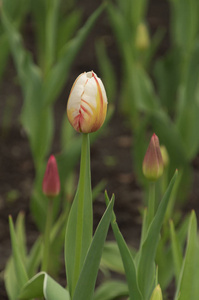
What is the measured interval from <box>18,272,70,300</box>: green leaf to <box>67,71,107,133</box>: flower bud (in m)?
0.30

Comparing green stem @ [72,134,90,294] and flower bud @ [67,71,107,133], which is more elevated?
flower bud @ [67,71,107,133]

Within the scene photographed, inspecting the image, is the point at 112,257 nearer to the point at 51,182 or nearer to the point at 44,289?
the point at 51,182

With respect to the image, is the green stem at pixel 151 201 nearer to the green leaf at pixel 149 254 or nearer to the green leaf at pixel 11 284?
the green leaf at pixel 149 254

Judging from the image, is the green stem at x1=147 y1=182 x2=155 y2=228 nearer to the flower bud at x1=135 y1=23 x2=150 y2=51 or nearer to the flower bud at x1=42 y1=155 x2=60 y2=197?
the flower bud at x1=42 y1=155 x2=60 y2=197

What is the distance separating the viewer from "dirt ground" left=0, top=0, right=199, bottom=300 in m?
2.20

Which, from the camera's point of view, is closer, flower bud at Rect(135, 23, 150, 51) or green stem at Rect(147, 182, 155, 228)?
green stem at Rect(147, 182, 155, 228)

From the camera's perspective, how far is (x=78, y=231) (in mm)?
1095

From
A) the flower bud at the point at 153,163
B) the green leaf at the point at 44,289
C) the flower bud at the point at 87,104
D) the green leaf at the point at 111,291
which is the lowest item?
the green leaf at the point at 111,291

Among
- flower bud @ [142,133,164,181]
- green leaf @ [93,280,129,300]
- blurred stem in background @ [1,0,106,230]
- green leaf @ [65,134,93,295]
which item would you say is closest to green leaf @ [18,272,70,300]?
green leaf @ [65,134,93,295]

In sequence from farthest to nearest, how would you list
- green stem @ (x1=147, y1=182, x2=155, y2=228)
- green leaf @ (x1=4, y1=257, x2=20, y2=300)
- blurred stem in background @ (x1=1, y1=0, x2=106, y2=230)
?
1. blurred stem in background @ (x1=1, y1=0, x2=106, y2=230)
2. green leaf @ (x1=4, y1=257, x2=20, y2=300)
3. green stem @ (x1=147, y1=182, x2=155, y2=228)

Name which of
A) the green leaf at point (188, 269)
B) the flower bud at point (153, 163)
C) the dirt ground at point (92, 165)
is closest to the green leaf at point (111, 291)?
the dirt ground at point (92, 165)

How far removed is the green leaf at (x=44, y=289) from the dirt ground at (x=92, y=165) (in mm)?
554

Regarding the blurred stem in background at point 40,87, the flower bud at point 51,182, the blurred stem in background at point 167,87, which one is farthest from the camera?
the blurred stem in background at point 167,87

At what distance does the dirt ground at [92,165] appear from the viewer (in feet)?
7.20
